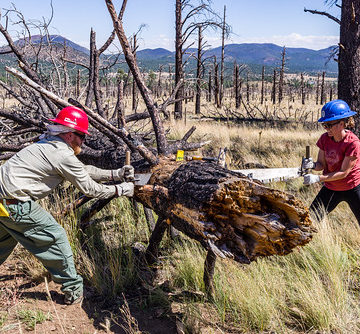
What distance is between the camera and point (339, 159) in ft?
11.4

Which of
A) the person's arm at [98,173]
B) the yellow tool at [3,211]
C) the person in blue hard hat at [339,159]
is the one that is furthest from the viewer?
the person in blue hard hat at [339,159]

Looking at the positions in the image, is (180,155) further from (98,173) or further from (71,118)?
(71,118)

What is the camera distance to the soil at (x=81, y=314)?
2656 mm

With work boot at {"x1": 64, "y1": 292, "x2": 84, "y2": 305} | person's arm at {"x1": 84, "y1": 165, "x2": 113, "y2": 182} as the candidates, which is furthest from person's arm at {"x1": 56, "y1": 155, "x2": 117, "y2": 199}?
work boot at {"x1": 64, "y1": 292, "x2": 84, "y2": 305}

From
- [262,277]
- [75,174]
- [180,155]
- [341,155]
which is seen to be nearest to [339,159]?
[341,155]

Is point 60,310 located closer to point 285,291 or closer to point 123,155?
point 123,155

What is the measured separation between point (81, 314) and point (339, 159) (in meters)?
2.92

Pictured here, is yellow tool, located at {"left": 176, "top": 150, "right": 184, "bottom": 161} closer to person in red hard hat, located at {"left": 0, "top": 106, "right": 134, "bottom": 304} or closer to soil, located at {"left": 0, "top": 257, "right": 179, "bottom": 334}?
person in red hard hat, located at {"left": 0, "top": 106, "right": 134, "bottom": 304}

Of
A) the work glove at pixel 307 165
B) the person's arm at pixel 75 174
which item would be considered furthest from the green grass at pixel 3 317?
the work glove at pixel 307 165

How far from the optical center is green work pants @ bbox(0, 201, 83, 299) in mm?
2844

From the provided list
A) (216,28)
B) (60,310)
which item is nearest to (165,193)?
(60,310)

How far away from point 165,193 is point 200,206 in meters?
0.50

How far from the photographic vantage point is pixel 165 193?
281 centimetres

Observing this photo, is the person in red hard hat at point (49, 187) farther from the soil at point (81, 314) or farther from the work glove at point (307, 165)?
the work glove at point (307, 165)
